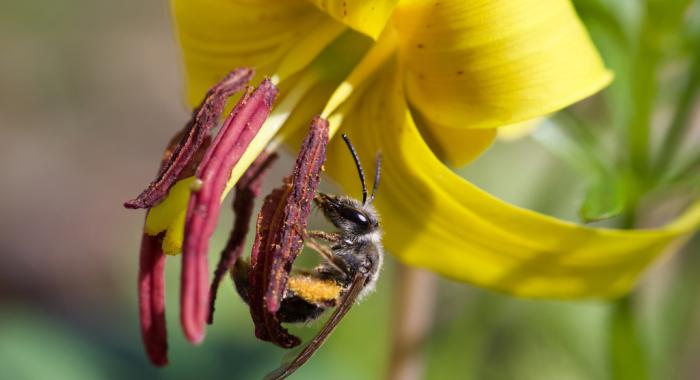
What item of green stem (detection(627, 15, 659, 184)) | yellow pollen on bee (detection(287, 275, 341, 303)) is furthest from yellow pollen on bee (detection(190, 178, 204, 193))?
green stem (detection(627, 15, 659, 184))

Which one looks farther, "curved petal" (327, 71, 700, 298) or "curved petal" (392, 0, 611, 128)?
"curved petal" (327, 71, 700, 298)

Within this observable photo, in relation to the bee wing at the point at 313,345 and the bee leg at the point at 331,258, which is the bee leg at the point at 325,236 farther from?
the bee wing at the point at 313,345

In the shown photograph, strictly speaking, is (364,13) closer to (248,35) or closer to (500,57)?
(500,57)

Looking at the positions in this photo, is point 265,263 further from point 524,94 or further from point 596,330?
point 596,330

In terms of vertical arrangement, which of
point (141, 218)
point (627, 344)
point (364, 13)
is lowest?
point (141, 218)

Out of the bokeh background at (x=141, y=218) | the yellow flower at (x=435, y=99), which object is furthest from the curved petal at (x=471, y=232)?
the bokeh background at (x=141, y=218)

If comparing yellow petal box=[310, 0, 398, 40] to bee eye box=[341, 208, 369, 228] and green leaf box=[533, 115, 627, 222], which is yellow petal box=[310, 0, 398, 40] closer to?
bee eye box=[341, 208, 369, 228]

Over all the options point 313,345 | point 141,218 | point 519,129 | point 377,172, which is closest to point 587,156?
point 519,129
